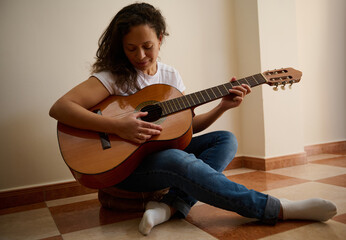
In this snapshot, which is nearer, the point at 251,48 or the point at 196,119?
the point at 196,119

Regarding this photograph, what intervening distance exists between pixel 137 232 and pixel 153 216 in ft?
0.29

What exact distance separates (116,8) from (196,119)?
2.89 feet

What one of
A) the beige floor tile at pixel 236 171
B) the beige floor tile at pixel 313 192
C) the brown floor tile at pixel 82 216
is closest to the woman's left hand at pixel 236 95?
the beige floor tile at pixel 313 192

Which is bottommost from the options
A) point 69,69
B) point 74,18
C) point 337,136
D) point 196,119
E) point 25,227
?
point 337,136

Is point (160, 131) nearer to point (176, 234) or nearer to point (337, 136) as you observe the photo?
point (176, 234)

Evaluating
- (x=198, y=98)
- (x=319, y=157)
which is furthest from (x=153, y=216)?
(x=319, y=157)

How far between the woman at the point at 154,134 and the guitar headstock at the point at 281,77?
0.11 meters

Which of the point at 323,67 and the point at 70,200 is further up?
the point at 323,67

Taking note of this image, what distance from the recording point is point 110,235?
1.06 meters

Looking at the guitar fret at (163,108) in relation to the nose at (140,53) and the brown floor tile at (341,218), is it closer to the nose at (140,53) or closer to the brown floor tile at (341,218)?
the nose at (140,53)

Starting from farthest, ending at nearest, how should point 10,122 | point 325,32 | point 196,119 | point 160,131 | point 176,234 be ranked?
point 325,32
point 10,122
point 196,119
point 160,131
point 176,234

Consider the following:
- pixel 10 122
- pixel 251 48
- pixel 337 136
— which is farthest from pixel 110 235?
pixel 337 136

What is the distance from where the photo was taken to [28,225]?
1.26 m

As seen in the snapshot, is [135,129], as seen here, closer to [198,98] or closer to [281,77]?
[198,98]
